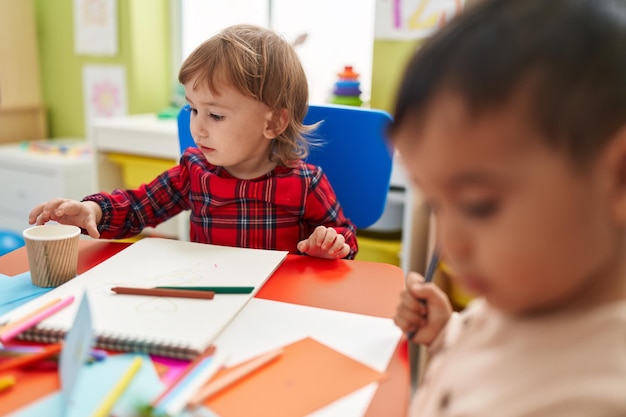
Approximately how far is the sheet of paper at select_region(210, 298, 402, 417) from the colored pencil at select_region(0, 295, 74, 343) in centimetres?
18

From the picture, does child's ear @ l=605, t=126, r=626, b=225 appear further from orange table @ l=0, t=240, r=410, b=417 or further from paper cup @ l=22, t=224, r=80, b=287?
paper cup @ l=22, t=224, r=80, b=287

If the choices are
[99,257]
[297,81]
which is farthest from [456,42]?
[297,81]

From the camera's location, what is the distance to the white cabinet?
7.37ft

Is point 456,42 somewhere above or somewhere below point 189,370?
above

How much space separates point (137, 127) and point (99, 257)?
1.40m

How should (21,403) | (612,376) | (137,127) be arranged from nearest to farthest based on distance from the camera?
(612,376) < (21,403) < (137,127)

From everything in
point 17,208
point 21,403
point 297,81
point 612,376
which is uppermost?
point 297,81

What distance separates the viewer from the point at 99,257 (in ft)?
2.60

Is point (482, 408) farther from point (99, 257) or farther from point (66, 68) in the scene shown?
point (66, 68)

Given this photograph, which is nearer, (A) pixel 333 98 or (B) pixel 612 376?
(B) pixel 612 376

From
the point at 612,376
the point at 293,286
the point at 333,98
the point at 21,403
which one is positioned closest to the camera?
the point at 612,376

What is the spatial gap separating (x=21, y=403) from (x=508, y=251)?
401mm

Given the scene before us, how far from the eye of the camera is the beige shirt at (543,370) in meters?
0.30

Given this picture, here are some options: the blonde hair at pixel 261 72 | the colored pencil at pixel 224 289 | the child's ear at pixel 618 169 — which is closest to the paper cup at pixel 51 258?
the colored pencil at pixel 224 289
